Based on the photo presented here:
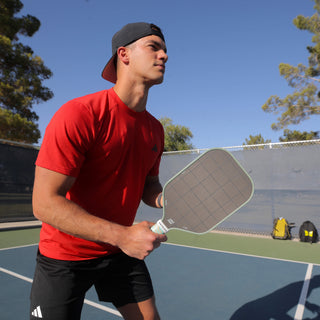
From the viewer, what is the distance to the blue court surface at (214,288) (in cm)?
322

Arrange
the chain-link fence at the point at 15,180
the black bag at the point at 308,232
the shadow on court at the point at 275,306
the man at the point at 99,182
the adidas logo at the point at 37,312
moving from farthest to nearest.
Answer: the chain-link fence at the point at 15,180, the black bag at the point at 308,232, the shadow on court at the point at 275,306, the adidas logo at the point at 37,312, the man at the point at 99,182

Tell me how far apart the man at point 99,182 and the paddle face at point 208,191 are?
11.8 inches

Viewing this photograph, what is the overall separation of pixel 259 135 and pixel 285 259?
59077 mm

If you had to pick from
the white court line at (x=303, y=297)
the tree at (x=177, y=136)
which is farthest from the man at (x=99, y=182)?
the tree at (x=177, y=136)

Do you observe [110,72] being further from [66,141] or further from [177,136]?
[177,136]

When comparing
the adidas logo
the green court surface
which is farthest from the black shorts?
the green court surface

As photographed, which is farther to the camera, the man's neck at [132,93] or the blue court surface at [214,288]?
the blue court surface at [214,288]

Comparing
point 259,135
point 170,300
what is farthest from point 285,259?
point 259,135

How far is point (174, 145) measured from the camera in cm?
4284

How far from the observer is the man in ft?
3.94

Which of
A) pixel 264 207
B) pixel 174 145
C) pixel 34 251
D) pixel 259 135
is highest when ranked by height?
pixel 259 135

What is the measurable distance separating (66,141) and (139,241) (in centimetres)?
50

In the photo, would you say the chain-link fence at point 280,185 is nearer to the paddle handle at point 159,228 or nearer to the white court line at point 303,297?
the white court line at point 303,297

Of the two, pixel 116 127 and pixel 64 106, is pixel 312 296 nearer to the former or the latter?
pixel 116 127
